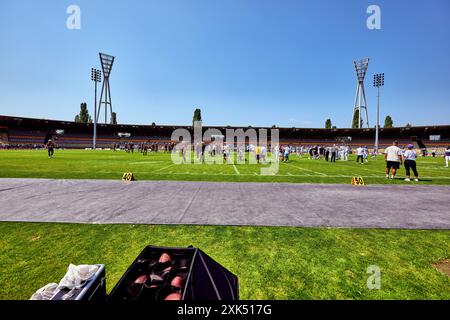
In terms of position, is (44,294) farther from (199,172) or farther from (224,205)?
(199,172)

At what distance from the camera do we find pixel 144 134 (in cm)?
7469

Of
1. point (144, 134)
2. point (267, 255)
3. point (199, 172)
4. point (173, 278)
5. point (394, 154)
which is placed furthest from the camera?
point (144, 134)

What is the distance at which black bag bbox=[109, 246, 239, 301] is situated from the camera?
5.91 feet

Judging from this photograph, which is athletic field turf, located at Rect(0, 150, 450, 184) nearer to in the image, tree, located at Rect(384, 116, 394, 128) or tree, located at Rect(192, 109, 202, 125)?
tree, located at Rect(192, 109, 202, 125)

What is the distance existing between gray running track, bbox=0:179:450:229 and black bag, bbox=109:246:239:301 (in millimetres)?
3220

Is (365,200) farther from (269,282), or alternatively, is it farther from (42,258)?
(42,258)

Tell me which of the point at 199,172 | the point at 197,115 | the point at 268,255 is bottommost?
the point at 268,255

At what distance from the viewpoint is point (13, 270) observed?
11.1 feet

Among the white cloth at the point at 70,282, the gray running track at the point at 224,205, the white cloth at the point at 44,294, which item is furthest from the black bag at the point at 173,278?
the gray running track at the point at 224,205

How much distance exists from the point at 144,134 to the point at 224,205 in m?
73.0

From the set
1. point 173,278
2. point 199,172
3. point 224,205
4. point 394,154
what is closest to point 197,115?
point 199,172

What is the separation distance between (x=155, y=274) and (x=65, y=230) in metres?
4.00

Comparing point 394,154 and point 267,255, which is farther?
point 394,154

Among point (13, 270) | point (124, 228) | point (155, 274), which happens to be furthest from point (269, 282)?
point (13, 270)
